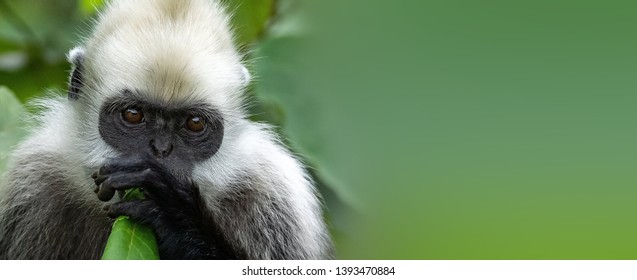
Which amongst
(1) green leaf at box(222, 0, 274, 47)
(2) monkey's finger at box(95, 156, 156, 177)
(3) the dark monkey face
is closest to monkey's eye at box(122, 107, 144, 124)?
(3) the dark monkey face

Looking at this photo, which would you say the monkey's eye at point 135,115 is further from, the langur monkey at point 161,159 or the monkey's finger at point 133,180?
the monkey's finger at point 133,180

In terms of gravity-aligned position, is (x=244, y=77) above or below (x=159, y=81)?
above

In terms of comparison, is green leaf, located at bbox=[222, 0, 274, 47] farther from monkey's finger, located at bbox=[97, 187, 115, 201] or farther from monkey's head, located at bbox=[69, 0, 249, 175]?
monkey's finger, located at bbox=[97, 187, 115, 201]

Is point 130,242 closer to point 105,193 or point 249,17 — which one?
point 105,193

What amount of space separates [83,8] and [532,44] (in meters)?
0.94

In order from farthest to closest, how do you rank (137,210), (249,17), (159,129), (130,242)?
(249,17), (159,129), (137,210), (130,242)

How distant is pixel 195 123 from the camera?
174 cm

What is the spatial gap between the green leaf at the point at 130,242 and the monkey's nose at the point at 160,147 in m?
0.09

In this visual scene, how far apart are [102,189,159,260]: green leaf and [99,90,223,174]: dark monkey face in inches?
3.8

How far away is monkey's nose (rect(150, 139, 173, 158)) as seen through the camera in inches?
65.7

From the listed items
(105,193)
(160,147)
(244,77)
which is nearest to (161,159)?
(160,147)

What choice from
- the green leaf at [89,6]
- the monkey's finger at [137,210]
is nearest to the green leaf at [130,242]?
the monkey's finger at [137,210]

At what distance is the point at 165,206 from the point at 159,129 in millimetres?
151

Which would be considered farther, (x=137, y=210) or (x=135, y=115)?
(x=135, y=115)
